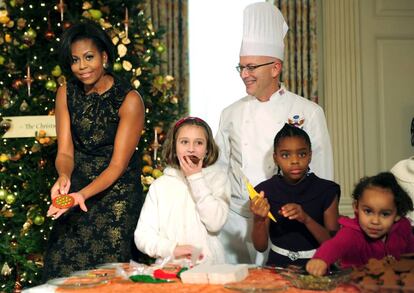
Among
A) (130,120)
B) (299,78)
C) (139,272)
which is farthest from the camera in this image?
(299,78)

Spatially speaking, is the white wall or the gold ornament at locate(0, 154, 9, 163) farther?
the white wall

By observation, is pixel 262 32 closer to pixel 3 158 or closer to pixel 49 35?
pixel 49 35

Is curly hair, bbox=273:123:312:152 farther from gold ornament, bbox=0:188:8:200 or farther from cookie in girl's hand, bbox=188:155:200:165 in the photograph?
gold ornament, bbox=0:188:8:200

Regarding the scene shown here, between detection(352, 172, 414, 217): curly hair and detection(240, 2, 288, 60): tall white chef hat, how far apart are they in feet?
3.82

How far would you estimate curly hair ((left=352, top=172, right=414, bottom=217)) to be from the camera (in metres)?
1.85

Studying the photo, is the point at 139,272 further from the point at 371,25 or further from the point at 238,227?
the point at 371,25

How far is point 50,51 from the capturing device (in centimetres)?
399

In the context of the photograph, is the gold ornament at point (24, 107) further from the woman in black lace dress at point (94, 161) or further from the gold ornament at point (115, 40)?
the woman in black lace dress at point (94, 161)

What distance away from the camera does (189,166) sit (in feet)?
7.76

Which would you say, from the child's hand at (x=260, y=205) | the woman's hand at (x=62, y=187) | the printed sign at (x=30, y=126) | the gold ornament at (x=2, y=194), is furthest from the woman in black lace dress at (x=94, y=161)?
the gold ornament at (x=2, y=194)

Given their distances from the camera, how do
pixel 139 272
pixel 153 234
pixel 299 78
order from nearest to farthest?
1. pixel 139 272
2. pixel 153 234
3. pixel 299 78

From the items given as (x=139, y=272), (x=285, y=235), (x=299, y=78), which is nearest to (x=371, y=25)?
(x=299, y=78)

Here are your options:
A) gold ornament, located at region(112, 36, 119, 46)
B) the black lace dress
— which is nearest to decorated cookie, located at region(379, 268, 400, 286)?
the black lace dress

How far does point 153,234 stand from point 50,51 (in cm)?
206
